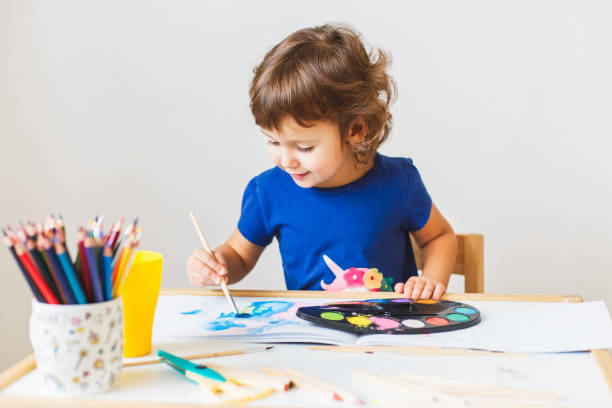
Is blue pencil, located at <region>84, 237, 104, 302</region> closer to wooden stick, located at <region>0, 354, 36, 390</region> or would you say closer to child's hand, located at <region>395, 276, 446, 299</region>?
wooden stick, located at <region>0, 354, 36, 390</region>

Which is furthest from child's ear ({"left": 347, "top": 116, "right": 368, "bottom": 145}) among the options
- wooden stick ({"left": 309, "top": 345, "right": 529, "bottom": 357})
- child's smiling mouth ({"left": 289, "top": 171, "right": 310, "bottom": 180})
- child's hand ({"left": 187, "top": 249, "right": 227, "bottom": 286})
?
wooden stick ({"left": 309, "top": 345, "right": 529, "bottom": 357})

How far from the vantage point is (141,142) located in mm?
1706

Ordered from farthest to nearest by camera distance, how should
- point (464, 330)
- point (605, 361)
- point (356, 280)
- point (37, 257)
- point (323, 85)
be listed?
1. point (356, 280)
2. point (323, 85)
3. point (464, 330)
4. point (605, 361)
5. point (37, 257)

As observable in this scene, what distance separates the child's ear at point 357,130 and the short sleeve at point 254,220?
0.67 ft

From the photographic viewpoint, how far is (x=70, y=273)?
1.71 feet

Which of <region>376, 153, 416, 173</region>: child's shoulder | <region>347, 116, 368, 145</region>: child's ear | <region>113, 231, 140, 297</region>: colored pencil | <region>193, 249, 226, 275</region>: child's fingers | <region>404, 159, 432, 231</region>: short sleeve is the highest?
<region>347, 116, 368, 145</region>: child's ear

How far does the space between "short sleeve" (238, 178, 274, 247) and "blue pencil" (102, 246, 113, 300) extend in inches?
24.1

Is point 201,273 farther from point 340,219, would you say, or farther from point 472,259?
point 472,259

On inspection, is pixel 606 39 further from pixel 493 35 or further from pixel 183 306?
pixel 183 306

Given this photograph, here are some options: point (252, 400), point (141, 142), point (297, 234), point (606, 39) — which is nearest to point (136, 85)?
point (141, 142)

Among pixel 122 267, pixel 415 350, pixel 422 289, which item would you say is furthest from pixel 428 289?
pixel 122 267

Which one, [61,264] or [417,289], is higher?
[61,264]

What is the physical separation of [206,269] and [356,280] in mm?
292

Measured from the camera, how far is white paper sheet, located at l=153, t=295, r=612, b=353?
0.68m
